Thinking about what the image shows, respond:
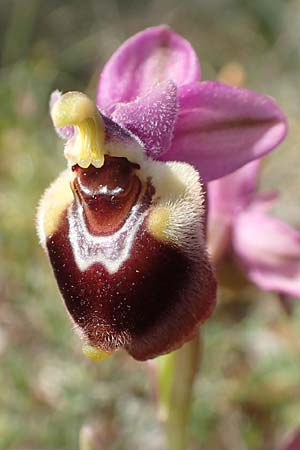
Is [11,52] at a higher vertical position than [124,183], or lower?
lower

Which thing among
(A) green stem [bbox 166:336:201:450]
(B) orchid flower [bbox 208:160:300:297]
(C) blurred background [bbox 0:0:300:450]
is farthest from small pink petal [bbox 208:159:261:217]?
(A) green stem [bbox 166:336:201:450]

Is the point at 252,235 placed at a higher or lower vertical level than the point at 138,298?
lower

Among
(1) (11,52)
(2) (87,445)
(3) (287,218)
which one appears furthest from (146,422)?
(1) (11,52)

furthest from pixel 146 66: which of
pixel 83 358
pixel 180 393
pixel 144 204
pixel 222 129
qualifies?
pixel 83 358

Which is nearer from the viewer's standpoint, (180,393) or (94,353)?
(94,353)

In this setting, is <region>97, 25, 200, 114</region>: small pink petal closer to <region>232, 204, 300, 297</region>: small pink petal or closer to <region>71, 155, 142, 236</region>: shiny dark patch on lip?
<region>71, 155, 142, 236</region>: shiny dark patch on lip

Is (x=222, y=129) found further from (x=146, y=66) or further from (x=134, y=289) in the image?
(x=134, y=289)

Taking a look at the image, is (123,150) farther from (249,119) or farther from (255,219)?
(255,219)
